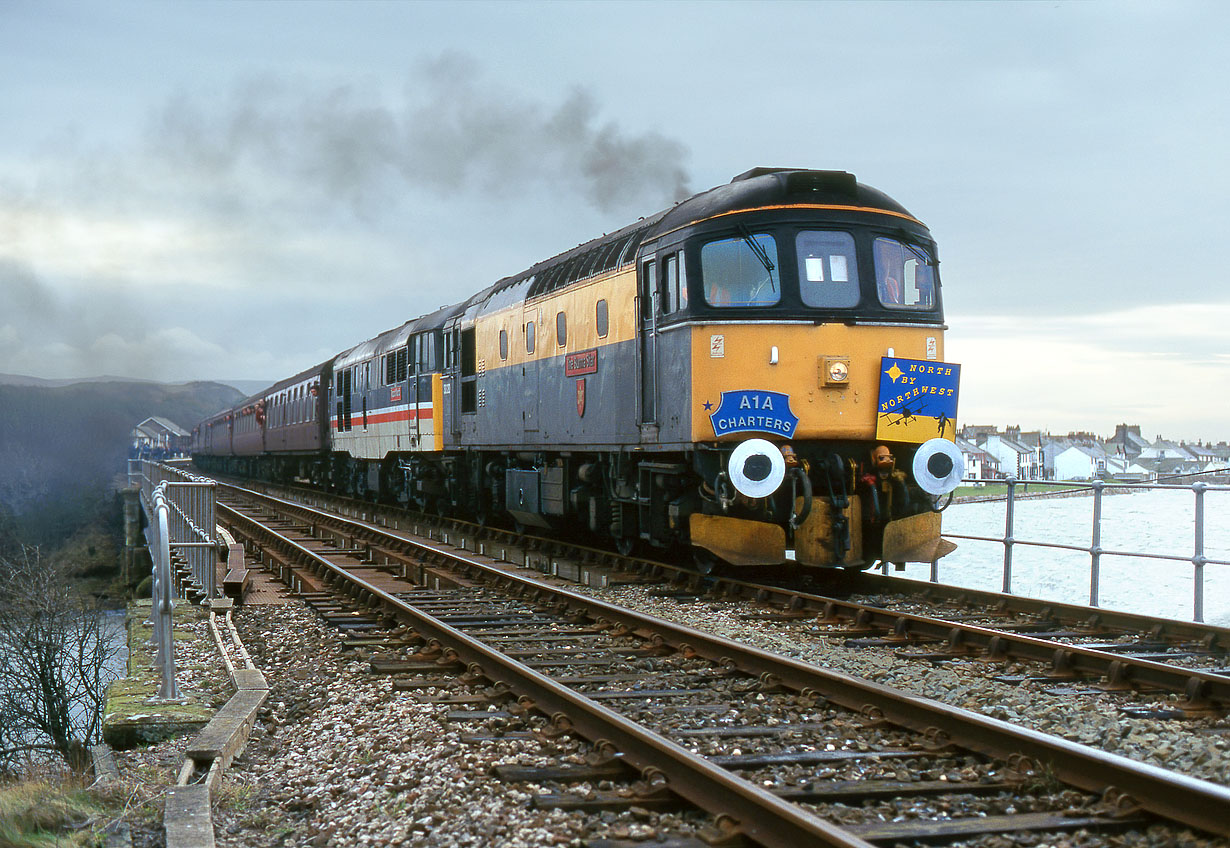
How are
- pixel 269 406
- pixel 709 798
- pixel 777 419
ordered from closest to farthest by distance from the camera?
pixel 709 798 → pixel 777 419 → pixel 269 406

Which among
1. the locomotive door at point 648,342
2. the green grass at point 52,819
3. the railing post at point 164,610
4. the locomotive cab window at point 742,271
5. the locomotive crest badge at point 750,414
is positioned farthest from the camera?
the locomotive door at point 648,342

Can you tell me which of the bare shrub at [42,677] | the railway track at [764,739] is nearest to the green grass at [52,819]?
the railway track at [764,739]

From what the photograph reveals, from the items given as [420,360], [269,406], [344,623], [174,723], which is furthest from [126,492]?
[174,723]

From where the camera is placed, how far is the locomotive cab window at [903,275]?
11266 millimetres

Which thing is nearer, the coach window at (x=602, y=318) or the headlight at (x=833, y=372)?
the headlight at (x=833, y=372)

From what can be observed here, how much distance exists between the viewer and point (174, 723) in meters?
6.18

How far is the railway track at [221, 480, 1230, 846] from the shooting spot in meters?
4.18

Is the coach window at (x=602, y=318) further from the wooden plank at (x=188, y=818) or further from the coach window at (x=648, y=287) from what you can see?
the wooden plank at (x=188, y=818)

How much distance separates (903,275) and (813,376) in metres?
1.49

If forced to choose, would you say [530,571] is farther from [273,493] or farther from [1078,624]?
[273,493]

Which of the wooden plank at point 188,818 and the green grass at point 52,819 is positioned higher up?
the wooden plank at point 188,818

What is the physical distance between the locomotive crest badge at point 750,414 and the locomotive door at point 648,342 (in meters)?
1.09

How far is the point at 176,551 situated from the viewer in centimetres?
1588

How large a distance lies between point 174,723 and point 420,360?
15900mm
